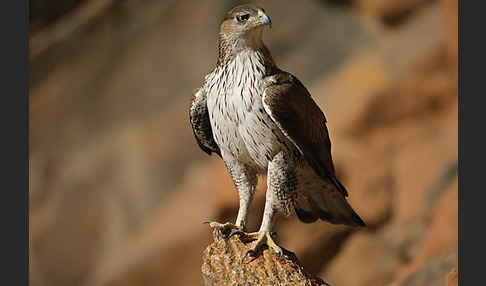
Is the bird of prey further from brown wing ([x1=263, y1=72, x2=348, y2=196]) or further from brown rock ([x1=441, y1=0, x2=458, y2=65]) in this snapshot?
brown rock ([x1=441, y1=0, x2=458, y2=65])

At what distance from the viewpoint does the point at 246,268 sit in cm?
307

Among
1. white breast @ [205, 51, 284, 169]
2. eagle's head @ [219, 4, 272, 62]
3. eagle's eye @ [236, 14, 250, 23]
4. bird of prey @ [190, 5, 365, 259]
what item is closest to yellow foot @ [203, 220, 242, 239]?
bird of prey @ [190, 5, 365, 259]

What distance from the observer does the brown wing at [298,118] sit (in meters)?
2.99

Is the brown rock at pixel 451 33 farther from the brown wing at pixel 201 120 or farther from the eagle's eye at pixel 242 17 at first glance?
Answer: the eagle's eye at pixel 242 17

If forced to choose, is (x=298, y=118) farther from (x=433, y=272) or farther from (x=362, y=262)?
(x=362, y=262)

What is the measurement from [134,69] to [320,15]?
1.56 metres

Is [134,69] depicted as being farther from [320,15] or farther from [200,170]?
[320,15]

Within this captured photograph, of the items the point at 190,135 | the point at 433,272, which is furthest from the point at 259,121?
the point at 190,135

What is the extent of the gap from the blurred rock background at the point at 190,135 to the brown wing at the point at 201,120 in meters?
1.98

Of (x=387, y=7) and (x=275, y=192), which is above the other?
(x=387, y=7)

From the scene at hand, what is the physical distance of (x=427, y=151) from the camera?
5488 mm

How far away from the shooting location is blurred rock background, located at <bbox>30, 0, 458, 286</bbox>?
212 inches

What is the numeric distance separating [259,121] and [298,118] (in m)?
0.18

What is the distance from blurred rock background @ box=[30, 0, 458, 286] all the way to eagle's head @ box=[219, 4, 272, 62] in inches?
92.4
